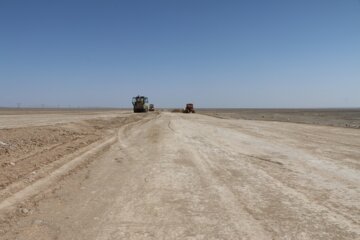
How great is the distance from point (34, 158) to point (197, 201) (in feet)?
19.3

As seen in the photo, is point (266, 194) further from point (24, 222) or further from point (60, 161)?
point (60, 161)

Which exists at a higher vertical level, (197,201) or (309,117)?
(197,201)

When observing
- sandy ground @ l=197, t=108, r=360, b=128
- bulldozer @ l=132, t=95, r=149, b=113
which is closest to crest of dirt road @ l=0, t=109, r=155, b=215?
sandy ground @ l=197, t=108, r=360, b=128

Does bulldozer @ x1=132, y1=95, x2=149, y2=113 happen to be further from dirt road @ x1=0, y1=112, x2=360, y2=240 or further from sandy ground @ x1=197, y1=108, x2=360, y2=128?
dirt road @ x1=0, y1=112, x2=360, y2=240

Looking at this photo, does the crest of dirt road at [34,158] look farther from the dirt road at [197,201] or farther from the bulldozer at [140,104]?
the bulldozer at [140,104]

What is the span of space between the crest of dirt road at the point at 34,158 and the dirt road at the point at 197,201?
0.36 metres

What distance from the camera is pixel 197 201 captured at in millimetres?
6414

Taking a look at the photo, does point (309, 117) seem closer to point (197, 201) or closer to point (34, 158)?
point (34, 158)

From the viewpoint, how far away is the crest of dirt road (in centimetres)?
721

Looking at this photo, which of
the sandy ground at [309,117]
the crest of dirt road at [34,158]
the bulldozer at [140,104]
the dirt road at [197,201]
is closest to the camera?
the dirt road at [197,201]

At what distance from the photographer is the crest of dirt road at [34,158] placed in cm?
721

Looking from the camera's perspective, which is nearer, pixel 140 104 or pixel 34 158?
pixel 34 158

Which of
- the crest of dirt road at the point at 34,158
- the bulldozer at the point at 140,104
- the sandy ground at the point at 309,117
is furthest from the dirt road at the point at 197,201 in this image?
the bulldozer at the point at 140,104

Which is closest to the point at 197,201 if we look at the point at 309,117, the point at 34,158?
the point at 34,158
